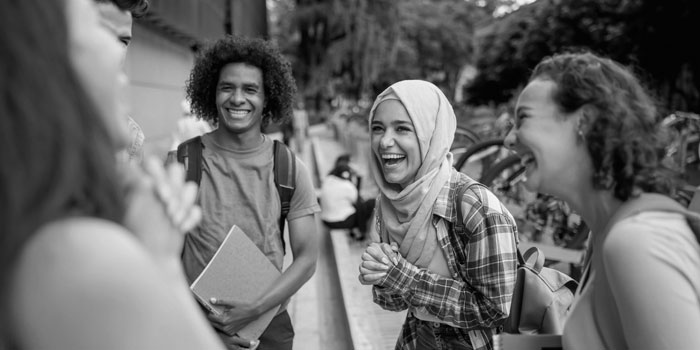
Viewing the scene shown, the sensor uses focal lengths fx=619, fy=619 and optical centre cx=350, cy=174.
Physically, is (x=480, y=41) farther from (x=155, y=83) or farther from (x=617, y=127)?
(x=617, y=127)

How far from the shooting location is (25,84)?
76 cm

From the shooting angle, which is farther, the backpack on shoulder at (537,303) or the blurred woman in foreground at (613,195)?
the backpack on shoulder at (537,303)

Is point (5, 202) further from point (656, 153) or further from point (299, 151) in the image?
point (299, 151)

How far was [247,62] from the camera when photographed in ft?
9.25

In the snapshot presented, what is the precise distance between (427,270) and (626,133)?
1.00m

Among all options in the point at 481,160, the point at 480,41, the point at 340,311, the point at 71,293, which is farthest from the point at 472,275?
the point at 480,41

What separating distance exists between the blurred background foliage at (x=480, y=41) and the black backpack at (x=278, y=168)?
3.49 feet

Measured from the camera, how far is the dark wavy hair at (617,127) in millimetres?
1446

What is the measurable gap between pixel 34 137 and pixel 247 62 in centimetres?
212

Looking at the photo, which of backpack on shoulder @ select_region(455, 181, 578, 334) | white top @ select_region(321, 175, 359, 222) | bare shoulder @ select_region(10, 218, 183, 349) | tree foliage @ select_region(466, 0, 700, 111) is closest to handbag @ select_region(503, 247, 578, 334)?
backpack on shoulder @ select_region(455, 181, 578, 334)

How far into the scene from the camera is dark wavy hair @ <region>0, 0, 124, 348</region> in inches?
29.4

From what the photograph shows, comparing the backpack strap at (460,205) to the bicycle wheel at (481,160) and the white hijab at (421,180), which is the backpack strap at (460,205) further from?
the bicycle wheel at (481,160)

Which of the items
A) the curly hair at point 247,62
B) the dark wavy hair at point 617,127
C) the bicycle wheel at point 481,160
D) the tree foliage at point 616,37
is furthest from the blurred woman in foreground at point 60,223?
the tree foliage at point 616,37

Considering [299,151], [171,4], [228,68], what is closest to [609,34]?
[299,151]
